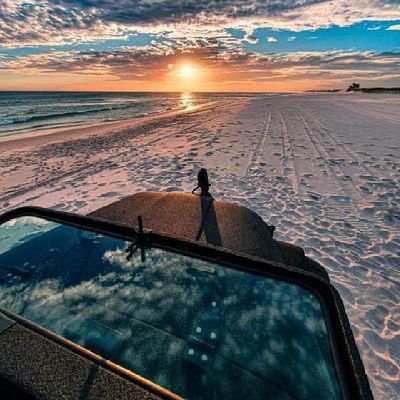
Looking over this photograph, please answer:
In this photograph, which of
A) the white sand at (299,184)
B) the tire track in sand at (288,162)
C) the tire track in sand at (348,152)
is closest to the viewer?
the white sand at (299,184)

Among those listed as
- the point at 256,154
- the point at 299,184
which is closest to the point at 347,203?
the point at 299,184

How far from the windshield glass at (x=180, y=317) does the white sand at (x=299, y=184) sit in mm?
2039

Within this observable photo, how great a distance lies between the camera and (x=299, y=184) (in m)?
7.23

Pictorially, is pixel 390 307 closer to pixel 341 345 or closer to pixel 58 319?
pixel 341 345

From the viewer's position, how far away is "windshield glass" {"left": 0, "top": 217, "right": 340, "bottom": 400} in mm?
1030

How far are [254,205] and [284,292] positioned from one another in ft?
15.8

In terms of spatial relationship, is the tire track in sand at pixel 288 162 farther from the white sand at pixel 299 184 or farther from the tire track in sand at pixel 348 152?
the tire track in sand at pixel 348 152

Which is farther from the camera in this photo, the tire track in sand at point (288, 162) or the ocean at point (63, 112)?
the ocean at point (63, 112)

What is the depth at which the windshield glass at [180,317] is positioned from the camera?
103cm

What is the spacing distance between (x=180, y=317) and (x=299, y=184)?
6.53m

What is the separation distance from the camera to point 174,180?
775cm

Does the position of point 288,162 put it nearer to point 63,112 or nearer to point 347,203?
point 347,203

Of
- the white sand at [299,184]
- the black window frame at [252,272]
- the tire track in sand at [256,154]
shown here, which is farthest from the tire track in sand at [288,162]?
the black window frame at [252,272]

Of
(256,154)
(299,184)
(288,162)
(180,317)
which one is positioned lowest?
(256,154)
